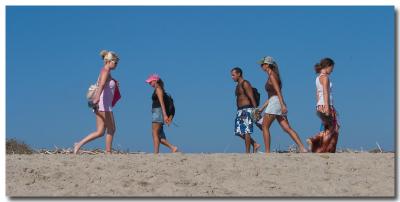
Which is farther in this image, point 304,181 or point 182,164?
point 182,164

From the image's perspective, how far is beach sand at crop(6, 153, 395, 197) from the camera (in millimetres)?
9492

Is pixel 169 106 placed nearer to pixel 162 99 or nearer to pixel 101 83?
pixel 162 99

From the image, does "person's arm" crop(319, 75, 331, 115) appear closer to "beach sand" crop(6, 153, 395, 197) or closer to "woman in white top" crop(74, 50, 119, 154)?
"beach sand" crop(6, 153, 395, 197)

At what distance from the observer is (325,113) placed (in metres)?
11.8

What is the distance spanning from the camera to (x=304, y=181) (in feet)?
32.3

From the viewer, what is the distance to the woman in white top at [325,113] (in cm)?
1176

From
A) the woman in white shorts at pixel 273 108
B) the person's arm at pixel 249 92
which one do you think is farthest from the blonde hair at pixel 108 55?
the woman in white shorts at pixel 273 108

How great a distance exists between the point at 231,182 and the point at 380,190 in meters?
2.05

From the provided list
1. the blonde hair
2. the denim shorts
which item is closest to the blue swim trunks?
the denim shorts

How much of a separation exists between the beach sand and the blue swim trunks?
1408 millimetres
